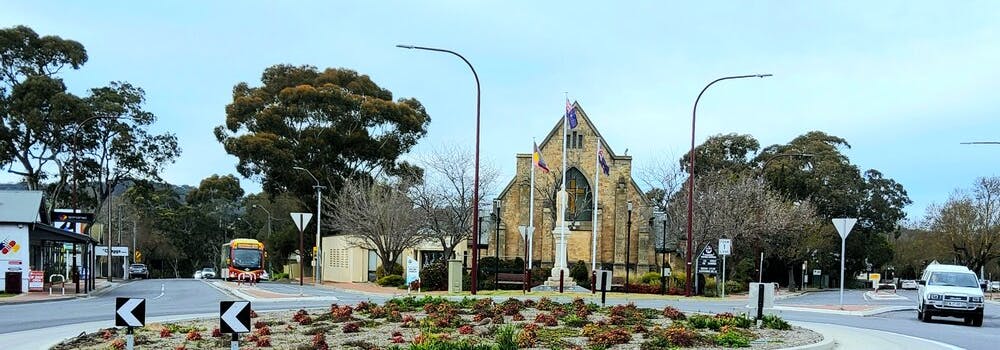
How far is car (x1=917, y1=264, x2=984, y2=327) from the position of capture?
2541cm

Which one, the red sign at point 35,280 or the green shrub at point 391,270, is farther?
the green shrub at point 391,270

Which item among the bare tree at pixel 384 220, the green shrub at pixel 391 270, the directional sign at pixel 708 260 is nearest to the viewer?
the directional sign at pixel 708 260

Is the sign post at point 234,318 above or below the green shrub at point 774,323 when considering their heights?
above

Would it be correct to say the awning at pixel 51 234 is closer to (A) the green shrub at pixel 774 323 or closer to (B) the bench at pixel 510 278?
(B) the bench at pixel 510 278

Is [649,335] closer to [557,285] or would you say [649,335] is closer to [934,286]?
[934,286]

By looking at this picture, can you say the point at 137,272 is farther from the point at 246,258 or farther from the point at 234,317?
the point at 234,317

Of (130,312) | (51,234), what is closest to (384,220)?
(51,234)

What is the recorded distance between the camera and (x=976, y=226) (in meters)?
→ 71.9

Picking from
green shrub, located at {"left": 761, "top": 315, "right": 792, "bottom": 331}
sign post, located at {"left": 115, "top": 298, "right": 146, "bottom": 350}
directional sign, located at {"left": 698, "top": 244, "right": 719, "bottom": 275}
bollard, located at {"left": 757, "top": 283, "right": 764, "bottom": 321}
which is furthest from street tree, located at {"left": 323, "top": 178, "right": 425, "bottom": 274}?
sign post, located at {"left": 115, "top": 298, "right": 146, "bottom": 350}

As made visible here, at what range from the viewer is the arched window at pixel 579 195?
207 ft

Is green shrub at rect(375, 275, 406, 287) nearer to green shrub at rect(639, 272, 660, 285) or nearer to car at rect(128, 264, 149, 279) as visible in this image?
green shrub at rect(639, 272, 660, 285)

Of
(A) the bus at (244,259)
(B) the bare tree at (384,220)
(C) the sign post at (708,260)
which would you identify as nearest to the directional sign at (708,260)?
(C) the sign post at (708,260)

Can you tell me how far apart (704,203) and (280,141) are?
32190 millimetres

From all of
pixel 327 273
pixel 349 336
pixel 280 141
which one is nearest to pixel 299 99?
pixel 280 141
